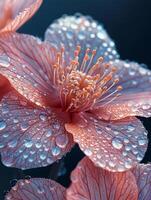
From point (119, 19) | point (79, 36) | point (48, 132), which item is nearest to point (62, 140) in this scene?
point (48, 132)

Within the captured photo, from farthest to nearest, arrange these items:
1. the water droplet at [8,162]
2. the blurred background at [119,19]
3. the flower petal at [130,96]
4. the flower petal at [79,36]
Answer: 1. the blurred background at [119,19]
2. the flower petal at [79,36]
3. the flower petal at [130,96]
4. the water droplet at [8,162]

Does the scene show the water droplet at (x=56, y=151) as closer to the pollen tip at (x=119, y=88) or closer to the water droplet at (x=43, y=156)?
the water droplet at (x=43, y=156)

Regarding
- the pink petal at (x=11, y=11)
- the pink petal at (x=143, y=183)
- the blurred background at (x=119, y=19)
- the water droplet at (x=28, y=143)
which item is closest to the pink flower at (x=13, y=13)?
the pink petal at (x=11, y=11)

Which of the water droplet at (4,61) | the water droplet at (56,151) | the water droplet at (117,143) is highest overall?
the water droplet at (4,61)

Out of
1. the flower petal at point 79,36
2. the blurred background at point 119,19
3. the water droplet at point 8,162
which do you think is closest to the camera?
the water droplet at point 8,162

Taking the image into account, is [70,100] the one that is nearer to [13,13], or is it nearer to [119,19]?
[13,13]

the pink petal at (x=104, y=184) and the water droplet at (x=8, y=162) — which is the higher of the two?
the water droplet at (x=8, y=162)
